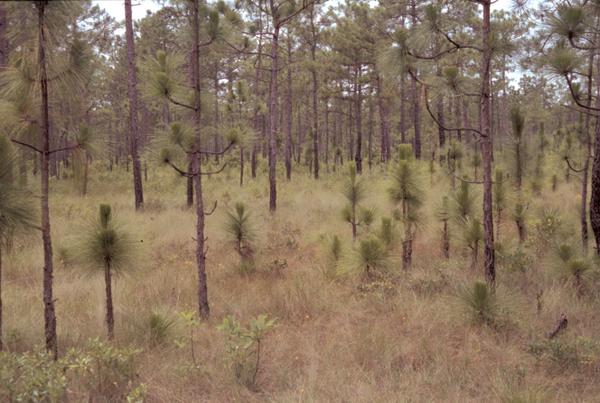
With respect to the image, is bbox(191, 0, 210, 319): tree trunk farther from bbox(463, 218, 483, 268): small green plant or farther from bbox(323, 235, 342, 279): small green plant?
bbox(463, 218, 483, 268): small green plant

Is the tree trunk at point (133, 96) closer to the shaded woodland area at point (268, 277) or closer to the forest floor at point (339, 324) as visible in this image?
the shaded woodland area at point (268, 277)

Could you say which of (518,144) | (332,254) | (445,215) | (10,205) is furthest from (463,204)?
(10,205)

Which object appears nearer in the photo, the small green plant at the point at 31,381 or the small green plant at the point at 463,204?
the small green plant at the point at 31,381

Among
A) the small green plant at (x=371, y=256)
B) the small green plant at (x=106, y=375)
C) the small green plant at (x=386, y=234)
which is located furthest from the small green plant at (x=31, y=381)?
the small green plant at (x=386, y=234)

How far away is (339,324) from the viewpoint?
4.17 m

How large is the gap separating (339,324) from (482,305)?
1.32 m

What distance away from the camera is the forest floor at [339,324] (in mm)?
3055

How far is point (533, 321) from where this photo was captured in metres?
4.00

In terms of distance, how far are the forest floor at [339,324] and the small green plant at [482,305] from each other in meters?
0.07

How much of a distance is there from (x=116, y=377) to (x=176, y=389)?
44 centimetres

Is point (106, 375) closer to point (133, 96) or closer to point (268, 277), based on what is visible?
point (268, 277)

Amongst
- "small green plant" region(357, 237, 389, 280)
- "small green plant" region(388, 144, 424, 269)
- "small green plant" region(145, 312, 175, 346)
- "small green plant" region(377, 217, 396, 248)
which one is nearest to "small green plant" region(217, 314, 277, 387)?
"small green plant" region(145, 312, 175, 346)

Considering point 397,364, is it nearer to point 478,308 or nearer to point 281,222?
point 478,308

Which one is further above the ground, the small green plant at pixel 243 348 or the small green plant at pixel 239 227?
the small green plant at pixel 239 227
